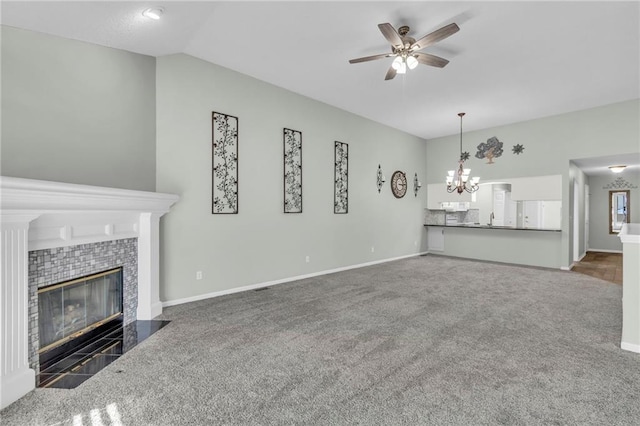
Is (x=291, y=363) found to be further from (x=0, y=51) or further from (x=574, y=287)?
(x=574, y=287)

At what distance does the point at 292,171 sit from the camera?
5227mm

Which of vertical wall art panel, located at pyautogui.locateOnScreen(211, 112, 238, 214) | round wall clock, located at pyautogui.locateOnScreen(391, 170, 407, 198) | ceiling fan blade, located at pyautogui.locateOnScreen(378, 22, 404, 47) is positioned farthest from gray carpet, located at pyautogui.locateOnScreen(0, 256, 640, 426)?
round wall clock, located at pyautogui.locateOnScreen(391, 170, 407, 198)

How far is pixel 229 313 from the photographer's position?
359 cm

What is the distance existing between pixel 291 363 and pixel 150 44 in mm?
3630

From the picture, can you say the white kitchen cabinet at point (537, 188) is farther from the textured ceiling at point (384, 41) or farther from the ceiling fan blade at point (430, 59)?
the ceiling fan blade at point (430, 59)

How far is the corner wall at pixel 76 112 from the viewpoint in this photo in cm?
256

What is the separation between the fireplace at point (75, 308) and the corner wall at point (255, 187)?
2.32 feet

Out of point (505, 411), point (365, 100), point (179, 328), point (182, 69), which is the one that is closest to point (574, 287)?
point (505, 411)

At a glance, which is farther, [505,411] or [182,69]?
[182,69]

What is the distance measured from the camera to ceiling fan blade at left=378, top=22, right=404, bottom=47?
2.74m

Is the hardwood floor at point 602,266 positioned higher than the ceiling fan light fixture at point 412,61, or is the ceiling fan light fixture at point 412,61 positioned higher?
the ceiling fan light fixture at point 412,61

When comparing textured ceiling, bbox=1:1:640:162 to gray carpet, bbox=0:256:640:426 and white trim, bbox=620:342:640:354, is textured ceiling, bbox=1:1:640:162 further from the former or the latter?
white trim, bbox=620:342:640:354

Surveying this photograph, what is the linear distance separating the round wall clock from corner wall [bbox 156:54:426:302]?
1.06 feet

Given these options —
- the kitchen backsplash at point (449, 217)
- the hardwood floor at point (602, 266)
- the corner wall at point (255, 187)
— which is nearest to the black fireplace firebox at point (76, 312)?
the corner wall at point (255, 187)
